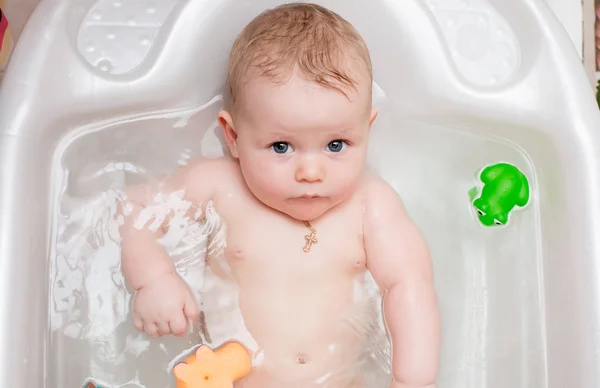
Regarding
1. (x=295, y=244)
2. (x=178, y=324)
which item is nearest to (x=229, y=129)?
(x=295, y=244)

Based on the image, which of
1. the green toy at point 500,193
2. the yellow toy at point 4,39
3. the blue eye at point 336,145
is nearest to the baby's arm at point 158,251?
the blue eye at point 336,145

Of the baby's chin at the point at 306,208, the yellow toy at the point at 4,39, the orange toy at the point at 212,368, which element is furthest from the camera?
the yellow toy at the point at 4,39

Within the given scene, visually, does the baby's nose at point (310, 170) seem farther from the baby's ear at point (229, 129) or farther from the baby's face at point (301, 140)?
the baby's ear at point (229, 129)

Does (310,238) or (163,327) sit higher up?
(310,238)

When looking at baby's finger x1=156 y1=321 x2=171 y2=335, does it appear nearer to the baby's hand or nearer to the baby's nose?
the baby's hand

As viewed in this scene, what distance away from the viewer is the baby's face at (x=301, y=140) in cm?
109

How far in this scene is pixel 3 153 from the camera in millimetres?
1118

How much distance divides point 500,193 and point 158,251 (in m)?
0.63

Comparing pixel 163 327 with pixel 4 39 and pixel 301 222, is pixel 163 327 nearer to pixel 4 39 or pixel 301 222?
pixel 301 222

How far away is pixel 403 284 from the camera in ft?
4.05

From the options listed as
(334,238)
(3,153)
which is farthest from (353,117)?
(3,153)

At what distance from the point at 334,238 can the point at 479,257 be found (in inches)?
12.3

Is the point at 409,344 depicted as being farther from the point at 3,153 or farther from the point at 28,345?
the point at 3,153

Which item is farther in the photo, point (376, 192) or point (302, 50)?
point (376, 192)
